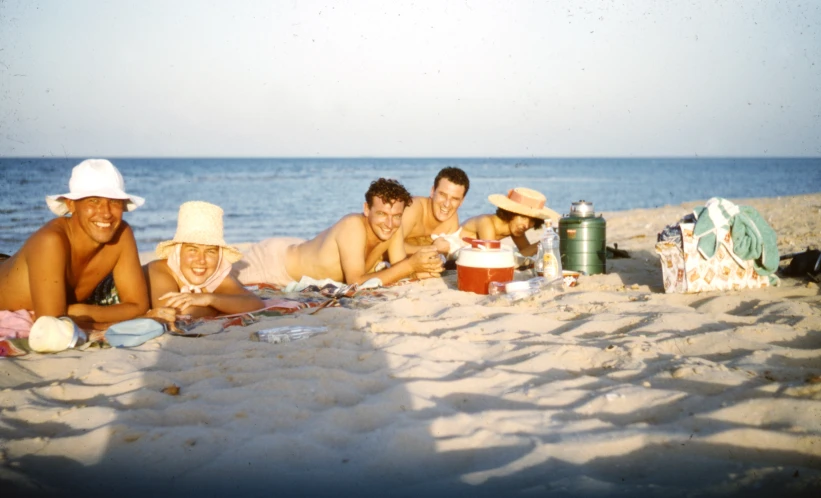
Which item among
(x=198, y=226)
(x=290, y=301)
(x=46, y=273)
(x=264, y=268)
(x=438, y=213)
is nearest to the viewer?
(x=46, y=273)

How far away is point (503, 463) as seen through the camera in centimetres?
223

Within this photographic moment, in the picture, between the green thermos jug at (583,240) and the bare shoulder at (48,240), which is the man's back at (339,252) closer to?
the green thermos jug at (583,240)

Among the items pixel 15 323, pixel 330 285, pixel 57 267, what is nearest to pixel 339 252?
pixel 330 285

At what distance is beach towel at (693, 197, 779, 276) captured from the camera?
4641 millimetres

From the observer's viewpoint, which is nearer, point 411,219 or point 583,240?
point 583,240

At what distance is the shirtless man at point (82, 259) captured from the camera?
3.80m

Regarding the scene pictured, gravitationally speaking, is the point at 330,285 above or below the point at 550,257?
below

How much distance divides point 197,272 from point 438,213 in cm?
287

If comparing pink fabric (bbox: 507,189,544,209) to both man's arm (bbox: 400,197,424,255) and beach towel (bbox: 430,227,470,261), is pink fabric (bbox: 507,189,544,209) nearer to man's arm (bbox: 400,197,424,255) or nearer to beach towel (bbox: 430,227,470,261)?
beach towel (bbox: 430,227,470,261)

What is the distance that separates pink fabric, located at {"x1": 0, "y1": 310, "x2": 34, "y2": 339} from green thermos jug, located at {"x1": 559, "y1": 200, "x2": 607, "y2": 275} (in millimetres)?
4316

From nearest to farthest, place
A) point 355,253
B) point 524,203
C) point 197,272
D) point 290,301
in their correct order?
point 197,272, point 290,301, point 355,253, point 524,203

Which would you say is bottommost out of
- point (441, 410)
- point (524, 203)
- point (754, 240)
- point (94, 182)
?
point (441, 410)

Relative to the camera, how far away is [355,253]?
5.75 meters

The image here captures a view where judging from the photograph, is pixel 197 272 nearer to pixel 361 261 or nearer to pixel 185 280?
pixel 185 280
